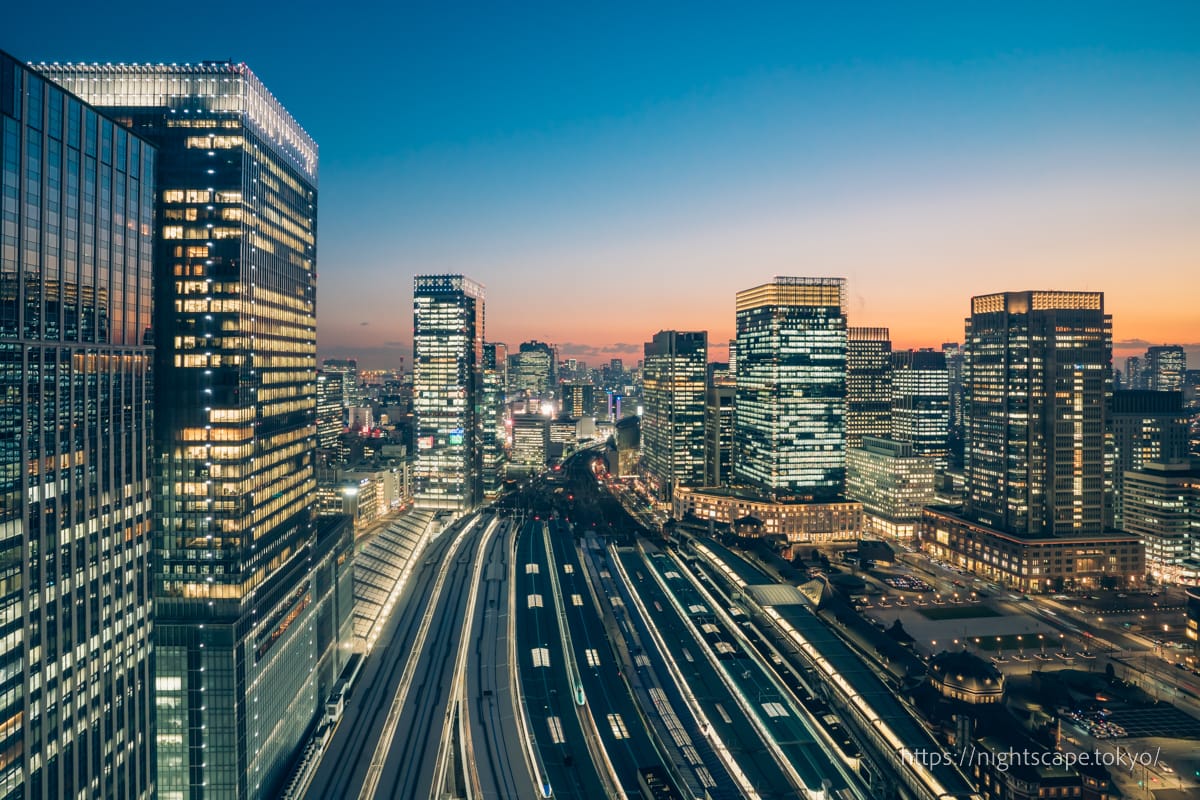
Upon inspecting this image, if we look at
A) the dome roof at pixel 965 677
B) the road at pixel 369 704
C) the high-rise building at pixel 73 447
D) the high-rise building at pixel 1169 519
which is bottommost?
the road at pixel 369 704

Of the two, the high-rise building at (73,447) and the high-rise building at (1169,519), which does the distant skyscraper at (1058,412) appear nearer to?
the high-rise building at (1169,519)

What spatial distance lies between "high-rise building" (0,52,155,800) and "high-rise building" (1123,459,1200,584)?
207 meters

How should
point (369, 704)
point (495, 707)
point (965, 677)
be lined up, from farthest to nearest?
point (369, 704), point (965, 677), point (495, 707)

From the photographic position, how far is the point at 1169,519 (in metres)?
184

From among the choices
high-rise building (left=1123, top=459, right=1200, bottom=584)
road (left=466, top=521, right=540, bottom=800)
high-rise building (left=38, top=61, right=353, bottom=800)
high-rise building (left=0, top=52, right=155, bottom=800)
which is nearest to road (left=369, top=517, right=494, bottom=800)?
road (left=466, top=521, right=540, bottom=800)

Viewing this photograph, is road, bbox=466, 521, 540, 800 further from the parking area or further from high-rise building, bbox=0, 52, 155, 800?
the parking area

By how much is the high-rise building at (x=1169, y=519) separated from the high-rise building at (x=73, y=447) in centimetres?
20698

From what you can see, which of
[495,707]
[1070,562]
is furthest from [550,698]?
[1070,562]

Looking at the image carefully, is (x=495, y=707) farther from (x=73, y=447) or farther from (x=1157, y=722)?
(x=1157, y=722)

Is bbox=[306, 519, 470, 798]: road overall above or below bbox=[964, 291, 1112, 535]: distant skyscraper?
below

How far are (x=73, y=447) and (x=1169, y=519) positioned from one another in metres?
220

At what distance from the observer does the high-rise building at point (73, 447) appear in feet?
171

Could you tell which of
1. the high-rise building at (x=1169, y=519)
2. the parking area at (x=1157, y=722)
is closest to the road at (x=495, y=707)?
the parking area at (x=1157, y=722)

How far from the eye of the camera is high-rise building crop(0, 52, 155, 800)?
52.2 m
